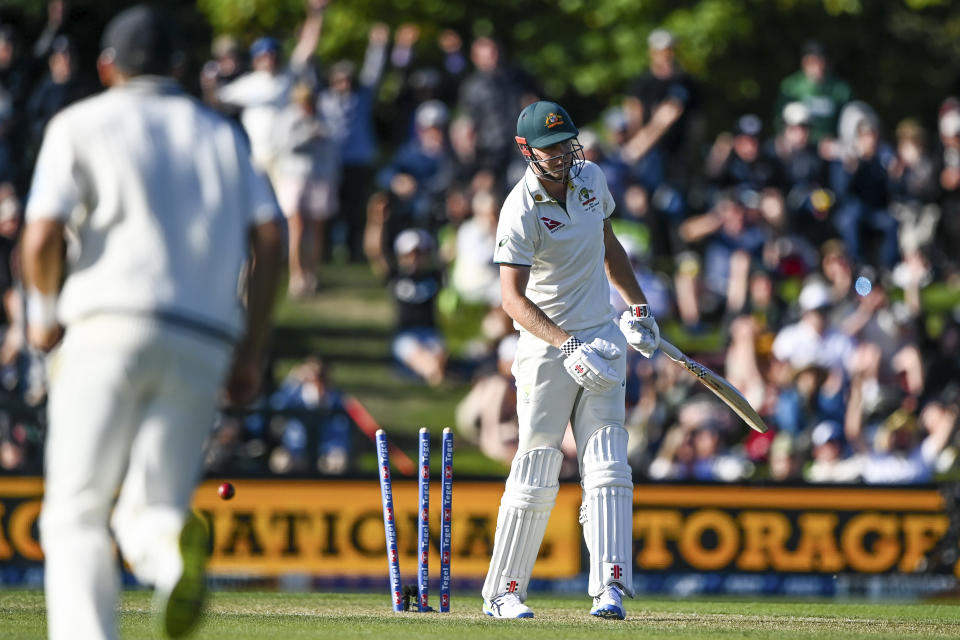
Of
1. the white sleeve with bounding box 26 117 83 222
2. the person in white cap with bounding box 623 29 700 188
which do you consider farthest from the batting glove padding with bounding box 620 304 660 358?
the person in white cap with bounding box 623 29 700 188

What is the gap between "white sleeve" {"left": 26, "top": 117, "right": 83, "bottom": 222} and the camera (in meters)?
4.74

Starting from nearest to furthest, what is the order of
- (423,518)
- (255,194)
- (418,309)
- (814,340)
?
(255,194)
(423,518)
(814,340)
(418,309)

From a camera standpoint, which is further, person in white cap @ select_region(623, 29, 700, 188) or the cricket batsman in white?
person in white cap @ select_region(623, 29, 700, 188)

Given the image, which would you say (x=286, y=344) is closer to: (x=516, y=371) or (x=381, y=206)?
(x=381, y=206)

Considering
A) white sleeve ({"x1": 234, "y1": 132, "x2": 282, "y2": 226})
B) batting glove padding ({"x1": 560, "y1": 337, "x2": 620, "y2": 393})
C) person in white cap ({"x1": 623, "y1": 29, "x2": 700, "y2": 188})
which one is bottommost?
batting glove padding ({"x1": 560, "y1": 337, "x2": 620, "y2": 393})

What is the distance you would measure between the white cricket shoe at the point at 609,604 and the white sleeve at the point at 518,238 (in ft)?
5.26

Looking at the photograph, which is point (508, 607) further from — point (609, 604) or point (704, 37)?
point (704, 37)

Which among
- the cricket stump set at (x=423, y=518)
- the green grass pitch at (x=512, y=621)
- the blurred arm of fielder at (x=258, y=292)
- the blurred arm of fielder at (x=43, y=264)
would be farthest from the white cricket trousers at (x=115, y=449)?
the cricket stump set at (x=423, y=518)

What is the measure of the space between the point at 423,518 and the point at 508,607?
61 cm

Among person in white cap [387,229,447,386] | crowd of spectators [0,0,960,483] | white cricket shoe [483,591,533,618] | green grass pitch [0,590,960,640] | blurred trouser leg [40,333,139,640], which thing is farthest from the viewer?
person in white cap [387,229,447,386]

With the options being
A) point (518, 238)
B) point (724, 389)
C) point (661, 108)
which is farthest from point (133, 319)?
point (661, 108)

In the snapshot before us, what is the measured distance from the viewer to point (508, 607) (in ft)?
25.5

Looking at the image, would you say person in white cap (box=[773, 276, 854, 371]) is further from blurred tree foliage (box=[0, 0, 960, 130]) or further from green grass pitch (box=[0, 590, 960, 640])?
blurred tree foliage (box=[0, 0, 960, 130])

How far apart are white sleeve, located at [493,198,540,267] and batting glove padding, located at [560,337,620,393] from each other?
0.46m
